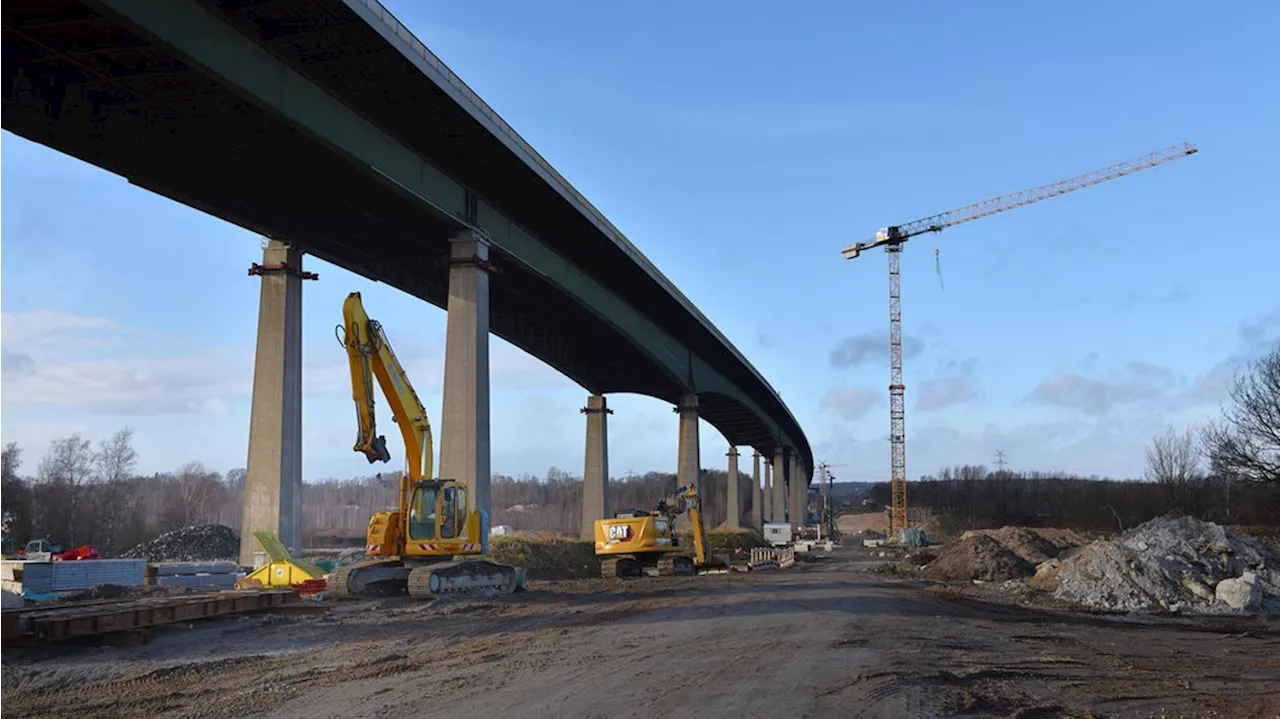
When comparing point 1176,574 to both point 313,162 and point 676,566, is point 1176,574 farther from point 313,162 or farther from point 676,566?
point 313,162

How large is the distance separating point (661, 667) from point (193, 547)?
39129 millimetres

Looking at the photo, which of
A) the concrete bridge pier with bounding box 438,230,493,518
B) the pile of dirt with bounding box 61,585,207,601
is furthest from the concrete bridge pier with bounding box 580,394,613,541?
the pile of dirt with bounding box 61,585,207,601

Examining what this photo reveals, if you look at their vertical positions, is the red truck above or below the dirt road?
below

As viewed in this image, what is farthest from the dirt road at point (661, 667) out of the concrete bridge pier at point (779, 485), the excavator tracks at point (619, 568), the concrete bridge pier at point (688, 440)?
the concrete bridge pier at point (779, 485)

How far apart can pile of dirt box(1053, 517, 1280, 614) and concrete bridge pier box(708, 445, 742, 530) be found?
5950cm

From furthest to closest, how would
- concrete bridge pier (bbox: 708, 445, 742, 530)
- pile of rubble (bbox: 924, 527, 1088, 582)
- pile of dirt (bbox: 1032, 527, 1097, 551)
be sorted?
concrete bridge pier (bbox: 708, 445, 742, 530) → pile of dirt (bbox: 1032, 527, 1097, 551) → pile of rubble (bbox: 924, 527, 1088, 582)

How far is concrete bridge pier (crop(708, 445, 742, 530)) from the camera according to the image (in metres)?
92.4

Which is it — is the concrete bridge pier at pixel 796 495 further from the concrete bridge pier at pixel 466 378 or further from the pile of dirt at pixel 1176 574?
the pile of dirt at pixel 1176 574

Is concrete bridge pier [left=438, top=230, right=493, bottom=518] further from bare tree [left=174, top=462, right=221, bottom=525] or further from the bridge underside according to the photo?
bare tree [left=174, top=462, right=221, bottom=525]

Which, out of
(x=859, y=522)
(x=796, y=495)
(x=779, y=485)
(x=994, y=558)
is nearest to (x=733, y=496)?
(x=779, y=485)

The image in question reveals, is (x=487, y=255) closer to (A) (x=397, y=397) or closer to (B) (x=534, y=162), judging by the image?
(B) (x=534, y=162)

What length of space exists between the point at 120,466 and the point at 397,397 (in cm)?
7893

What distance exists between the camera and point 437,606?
2106 centimetres

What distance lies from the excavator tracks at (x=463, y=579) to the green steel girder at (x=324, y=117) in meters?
10.0
